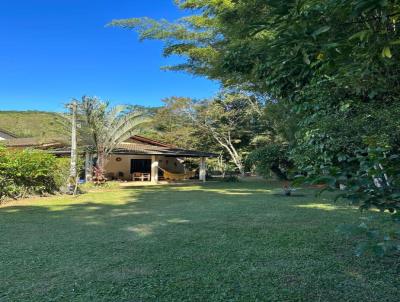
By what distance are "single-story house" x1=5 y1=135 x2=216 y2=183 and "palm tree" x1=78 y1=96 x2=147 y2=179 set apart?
107 centimetres

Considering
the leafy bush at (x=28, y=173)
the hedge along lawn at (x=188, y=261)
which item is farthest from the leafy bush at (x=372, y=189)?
the leafy bush at (x=28, y=173)

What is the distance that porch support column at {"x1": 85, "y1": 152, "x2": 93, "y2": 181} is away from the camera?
1955 centimetres

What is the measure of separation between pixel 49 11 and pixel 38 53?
888 centimetres

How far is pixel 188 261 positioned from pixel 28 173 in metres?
10.2

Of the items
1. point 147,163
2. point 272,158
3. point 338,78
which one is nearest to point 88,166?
point 147,163

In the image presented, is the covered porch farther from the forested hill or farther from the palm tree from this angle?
the forested hill

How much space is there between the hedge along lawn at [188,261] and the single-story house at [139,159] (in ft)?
44.9

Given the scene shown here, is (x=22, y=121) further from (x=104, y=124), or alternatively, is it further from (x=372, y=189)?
(x=372, y=189)

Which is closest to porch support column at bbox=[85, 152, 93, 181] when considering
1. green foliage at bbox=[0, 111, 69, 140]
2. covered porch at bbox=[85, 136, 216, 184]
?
covered porch at bbox=[85, 136, 216, 184]

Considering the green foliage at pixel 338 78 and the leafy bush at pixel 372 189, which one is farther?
the green foliage at pixel 338 78

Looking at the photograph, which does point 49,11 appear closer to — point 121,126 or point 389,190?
point 121,126

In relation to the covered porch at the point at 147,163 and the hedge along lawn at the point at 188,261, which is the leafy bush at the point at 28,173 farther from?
the covered porch at the point at 147,163

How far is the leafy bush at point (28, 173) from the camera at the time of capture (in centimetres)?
1185

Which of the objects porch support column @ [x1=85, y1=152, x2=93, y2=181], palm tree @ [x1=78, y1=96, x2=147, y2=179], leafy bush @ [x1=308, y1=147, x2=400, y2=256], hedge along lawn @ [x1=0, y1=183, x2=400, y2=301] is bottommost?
hedge along lawn @ [x1=0, y1=183, x2=400, y2=301]
